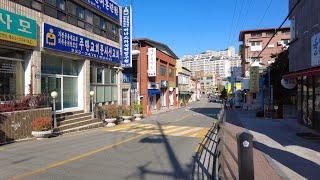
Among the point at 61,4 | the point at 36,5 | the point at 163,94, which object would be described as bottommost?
the point at 163,94

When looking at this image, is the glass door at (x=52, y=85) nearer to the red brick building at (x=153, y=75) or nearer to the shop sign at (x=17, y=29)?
the shop sign at (x=17, y=29)

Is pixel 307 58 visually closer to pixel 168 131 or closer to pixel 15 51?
pixel 168 131

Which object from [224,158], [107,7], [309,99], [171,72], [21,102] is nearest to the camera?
[224,158]

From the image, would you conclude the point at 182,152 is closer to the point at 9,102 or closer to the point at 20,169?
the point at 20,169

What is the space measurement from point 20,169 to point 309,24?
16.6 meters

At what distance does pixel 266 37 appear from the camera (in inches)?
3250

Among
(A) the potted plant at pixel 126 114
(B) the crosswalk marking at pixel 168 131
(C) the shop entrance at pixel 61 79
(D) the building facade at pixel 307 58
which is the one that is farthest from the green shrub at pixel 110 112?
(D) the building facade at pixel 307 58

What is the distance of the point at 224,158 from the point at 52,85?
58.1ft

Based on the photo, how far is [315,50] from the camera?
1903cm

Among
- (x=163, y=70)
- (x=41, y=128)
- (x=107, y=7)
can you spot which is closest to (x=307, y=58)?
(x=41, y=128)

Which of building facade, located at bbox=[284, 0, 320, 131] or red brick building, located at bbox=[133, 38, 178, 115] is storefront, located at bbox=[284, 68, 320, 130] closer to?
building facade, located at bbox=[284, 0, 320, 131]

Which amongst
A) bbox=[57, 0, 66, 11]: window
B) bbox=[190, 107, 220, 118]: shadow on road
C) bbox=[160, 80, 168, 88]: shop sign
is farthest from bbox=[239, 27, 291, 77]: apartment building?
bbox=[57, 0, 66, 11]: window

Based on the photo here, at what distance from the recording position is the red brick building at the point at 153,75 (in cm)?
5056

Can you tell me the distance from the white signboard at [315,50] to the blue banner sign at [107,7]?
1585cm
